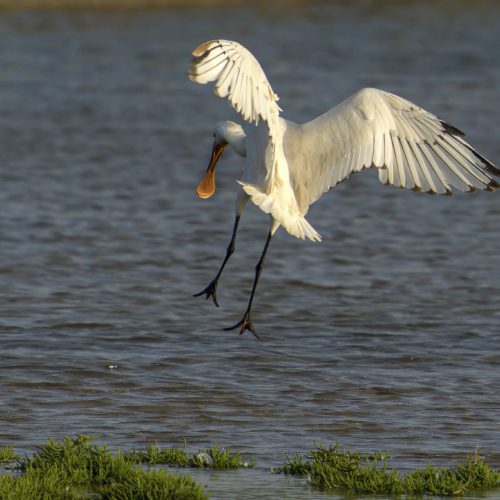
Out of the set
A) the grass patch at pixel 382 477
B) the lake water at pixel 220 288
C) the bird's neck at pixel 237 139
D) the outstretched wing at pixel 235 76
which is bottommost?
the grass patch at pixel 382 477

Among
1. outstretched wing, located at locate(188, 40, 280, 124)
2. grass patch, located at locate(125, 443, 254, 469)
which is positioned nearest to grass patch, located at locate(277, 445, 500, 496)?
grass patch, located at locate(125, 443, 254, 469)

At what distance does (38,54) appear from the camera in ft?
93.4

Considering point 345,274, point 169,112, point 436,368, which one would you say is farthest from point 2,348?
point 169,112

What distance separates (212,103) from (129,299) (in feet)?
39.7

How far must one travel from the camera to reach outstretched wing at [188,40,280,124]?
8.03 m

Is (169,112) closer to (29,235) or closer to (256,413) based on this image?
(29,235)

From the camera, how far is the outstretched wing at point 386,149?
9.48 metres

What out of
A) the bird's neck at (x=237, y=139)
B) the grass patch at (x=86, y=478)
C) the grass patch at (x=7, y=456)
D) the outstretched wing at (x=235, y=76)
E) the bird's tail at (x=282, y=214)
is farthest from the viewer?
the bird's neck at (x=237, y=139)

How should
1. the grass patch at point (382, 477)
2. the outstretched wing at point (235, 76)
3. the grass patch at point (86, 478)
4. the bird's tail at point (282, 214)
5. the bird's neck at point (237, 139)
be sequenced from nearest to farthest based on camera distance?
the grass patch at point (86, 478) → the grass patch at point (382, 477) → the outstretched wing at point (235, 76) → the bird's tail at point (282, 214) → the bird's neck at point (237, 139)

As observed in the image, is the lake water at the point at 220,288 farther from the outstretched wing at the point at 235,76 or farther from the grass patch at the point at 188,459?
the outstretched wing at the point at 235,76

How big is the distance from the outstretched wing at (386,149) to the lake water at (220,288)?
1496mm

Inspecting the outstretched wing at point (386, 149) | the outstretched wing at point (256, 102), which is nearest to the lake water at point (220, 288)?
the outstretched wing at point (256, 102)

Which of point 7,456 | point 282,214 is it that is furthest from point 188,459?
point 282,214

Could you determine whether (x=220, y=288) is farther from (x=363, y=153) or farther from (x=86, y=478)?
(x=86, y=478)
